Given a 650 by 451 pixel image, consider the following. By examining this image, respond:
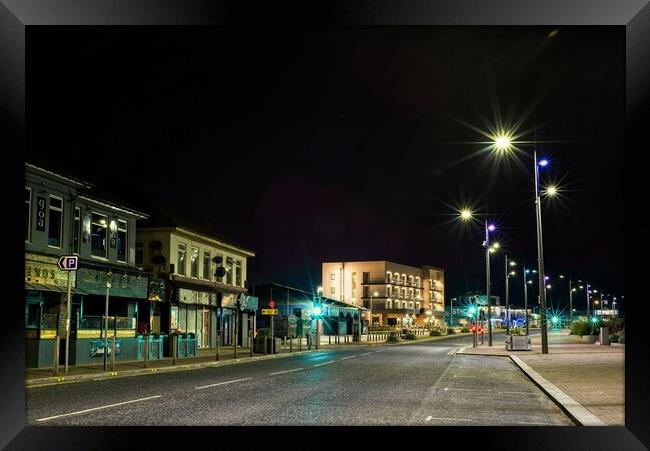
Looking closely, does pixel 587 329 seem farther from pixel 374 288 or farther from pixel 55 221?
pixel 374 288

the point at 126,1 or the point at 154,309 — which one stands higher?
the point at 126,1

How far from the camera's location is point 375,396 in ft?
50.2

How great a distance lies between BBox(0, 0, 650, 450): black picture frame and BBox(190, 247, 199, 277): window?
31.8 metres

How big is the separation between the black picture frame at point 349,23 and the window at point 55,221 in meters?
19.2

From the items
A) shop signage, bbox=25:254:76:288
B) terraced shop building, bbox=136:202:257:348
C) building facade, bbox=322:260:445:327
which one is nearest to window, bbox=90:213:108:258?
shop signage, bbox=25:254:76:288

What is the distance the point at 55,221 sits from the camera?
27.6 metres

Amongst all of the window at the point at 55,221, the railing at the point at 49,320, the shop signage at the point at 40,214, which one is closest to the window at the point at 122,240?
the window at the point at 55,221

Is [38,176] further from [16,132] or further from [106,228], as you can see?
[16,132]

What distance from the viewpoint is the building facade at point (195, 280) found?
37.3 meters

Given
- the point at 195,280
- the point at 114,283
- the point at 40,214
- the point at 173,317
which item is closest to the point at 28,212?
the point at 40,214

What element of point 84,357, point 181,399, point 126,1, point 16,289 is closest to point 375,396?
point 181,399

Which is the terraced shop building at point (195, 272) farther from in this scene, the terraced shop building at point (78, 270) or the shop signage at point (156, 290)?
the terraced shop building at point (78, 270)

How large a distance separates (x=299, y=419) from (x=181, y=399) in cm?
396

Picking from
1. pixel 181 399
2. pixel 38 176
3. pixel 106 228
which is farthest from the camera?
pixel 106 228
